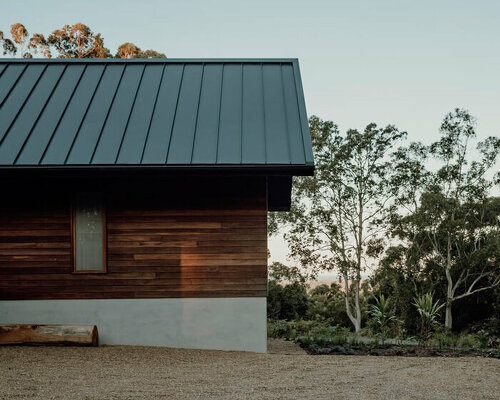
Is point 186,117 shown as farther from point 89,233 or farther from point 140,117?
point 89,233

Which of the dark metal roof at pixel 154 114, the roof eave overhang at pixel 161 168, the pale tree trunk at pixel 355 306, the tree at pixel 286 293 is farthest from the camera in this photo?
the pale tree trunk at pixel 355 306

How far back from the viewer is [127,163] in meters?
9.38

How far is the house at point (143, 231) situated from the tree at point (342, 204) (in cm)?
1957

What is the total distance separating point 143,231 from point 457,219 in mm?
22015

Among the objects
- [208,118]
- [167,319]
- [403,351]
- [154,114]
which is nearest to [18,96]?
[154,114]

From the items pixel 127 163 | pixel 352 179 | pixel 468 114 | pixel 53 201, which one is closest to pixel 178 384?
pixel 127 163

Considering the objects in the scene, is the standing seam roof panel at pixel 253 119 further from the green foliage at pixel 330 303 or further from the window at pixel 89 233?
the green foliage at pixel 330 303

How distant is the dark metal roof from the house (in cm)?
4

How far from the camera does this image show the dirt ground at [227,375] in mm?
6395

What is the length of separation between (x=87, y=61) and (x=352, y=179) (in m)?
19.9

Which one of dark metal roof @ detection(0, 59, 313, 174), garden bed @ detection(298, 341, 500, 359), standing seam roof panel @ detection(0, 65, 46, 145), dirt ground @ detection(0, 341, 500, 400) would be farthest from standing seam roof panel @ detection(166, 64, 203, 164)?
garden bed @ detection(298, 341, 500, 359)

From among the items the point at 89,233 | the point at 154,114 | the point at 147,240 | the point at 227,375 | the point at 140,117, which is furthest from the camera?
the point at 154,114

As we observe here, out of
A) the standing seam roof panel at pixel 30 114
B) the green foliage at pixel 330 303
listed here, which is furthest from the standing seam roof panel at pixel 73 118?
the green foliage at pixel 330 303

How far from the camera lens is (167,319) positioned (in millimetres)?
9992
